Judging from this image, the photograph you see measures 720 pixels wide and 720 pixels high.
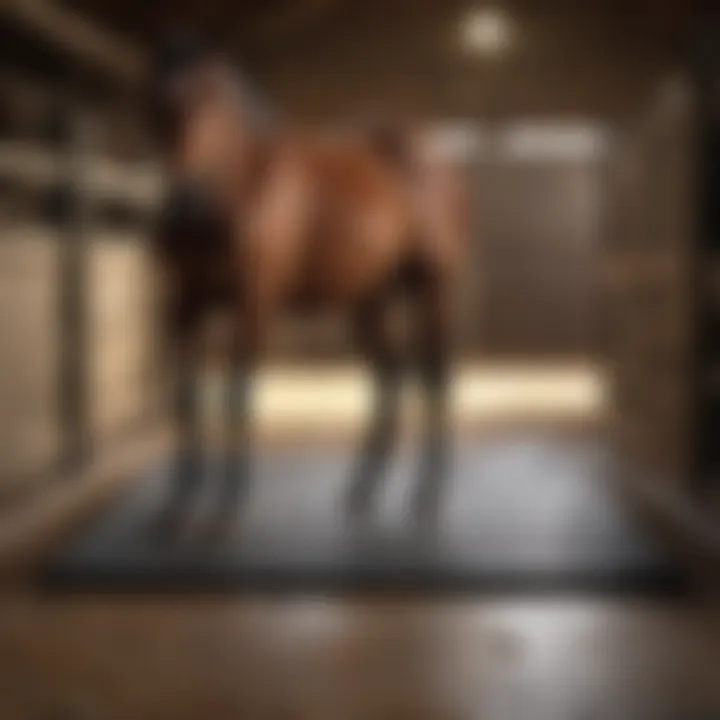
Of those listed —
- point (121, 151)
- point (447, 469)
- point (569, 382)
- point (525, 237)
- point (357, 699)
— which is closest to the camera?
point (357, 699)

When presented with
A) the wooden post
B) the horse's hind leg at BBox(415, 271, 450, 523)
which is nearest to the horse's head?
the horse's hind leg at BBox(415, 271, 450, 523)

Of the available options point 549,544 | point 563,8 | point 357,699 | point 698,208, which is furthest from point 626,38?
point 357,699

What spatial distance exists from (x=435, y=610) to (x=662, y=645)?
0.37 metres

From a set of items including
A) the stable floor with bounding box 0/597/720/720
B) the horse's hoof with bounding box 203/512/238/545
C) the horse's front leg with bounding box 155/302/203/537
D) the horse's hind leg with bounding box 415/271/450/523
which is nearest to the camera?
the stable floor with bounding box 0/597/720/720

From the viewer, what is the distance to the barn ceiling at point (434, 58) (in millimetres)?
4152

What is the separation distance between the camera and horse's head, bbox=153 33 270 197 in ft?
7.72

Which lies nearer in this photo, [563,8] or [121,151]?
[121,151]

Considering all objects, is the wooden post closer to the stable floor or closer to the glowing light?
the stable floor

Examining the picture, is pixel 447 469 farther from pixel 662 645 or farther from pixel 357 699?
pixel 357 699

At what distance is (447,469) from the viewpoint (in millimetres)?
3102

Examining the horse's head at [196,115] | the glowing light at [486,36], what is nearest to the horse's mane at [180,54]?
the horse's head at [196,115]

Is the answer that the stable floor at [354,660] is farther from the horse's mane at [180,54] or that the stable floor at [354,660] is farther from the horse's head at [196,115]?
the horse's mane at [180,54]

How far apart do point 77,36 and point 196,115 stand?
0.64 meters

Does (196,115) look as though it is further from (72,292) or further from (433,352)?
(72,292)
